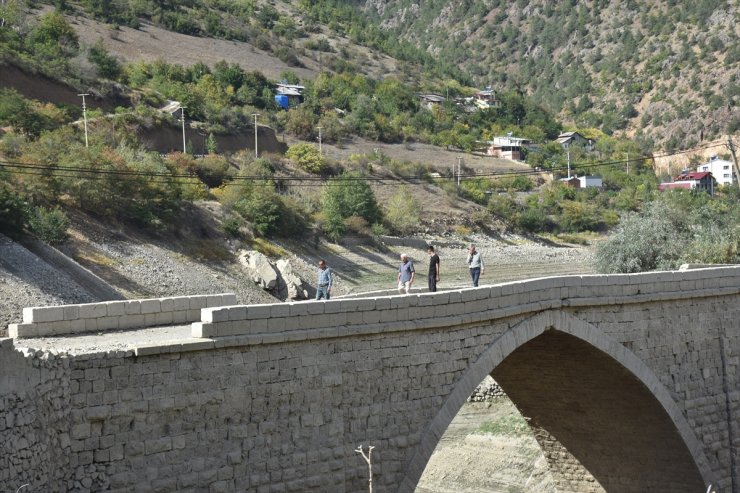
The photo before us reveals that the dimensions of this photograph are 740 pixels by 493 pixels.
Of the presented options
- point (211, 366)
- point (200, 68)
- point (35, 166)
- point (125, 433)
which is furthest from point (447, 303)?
point (200, 68)

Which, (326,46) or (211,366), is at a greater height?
(326,46)

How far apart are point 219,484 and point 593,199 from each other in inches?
1966

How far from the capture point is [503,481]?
22.0 metres

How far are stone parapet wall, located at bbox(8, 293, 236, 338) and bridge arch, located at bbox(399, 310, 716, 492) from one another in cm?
320

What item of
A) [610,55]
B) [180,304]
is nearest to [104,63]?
[180,304]

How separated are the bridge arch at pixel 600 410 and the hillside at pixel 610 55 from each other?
6479cm

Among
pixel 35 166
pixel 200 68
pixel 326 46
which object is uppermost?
pixel 326 46

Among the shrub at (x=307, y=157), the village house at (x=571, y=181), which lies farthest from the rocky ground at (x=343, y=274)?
the village house at (x=571, y=181)

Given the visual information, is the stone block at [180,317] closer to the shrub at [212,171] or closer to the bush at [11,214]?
the bush at [11,214]

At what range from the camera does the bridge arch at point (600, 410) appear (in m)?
13.8

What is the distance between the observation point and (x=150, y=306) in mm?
12430

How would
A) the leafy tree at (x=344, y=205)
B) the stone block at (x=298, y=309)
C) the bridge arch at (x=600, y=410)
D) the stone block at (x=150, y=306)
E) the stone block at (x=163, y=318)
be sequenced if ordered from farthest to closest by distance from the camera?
the leafy tree at (x=344, y=205) < the bridge arch at (x=600, y=410) < the stone block at (x=163, y=318) < the stone block at (x=150, y=306) < the stone block at (x=298, y=309)

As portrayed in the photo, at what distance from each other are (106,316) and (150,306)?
0.65 m

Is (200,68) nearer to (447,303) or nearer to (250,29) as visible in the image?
(250,29)
